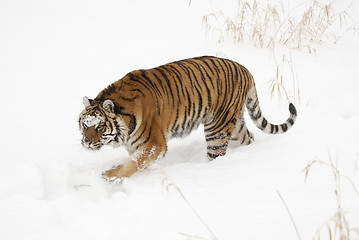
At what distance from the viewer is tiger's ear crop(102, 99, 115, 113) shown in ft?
7.91

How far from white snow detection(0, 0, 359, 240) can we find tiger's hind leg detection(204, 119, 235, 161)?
0.17 m

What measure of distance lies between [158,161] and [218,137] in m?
0.59

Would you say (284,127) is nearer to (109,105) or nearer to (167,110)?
(167,110)

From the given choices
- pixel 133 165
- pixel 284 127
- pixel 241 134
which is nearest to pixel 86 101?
pixel 133 165

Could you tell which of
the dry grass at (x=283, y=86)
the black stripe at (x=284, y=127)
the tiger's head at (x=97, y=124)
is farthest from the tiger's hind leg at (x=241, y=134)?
the tiger's head at (x=97, y=124)

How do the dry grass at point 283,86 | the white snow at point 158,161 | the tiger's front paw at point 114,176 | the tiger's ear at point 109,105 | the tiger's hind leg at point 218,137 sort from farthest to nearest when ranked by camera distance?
the dry grass at point 283,86 < the tiger's hind leg at point 218,137 < the tiger's front paw at point 114,176 < the tiger's ear at point 109,105 < the white snow at point 158,161

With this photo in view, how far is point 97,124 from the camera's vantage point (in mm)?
2426

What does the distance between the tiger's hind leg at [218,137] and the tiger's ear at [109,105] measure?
3.16 ft

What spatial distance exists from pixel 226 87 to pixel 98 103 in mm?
1085

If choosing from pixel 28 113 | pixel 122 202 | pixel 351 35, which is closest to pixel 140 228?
pixel 122 202

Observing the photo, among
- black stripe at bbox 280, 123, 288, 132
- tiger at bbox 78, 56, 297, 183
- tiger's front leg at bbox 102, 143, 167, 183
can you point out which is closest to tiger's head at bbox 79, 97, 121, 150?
tiger at bbox 78, 56, 297, 183

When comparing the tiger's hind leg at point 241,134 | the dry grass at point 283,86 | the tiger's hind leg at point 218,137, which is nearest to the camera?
the tiger's hind leg at point 218,137

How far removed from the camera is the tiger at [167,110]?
8.23 ft

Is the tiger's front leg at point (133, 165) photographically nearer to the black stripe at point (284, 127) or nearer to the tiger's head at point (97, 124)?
the tiger's head at point (97, 124)
